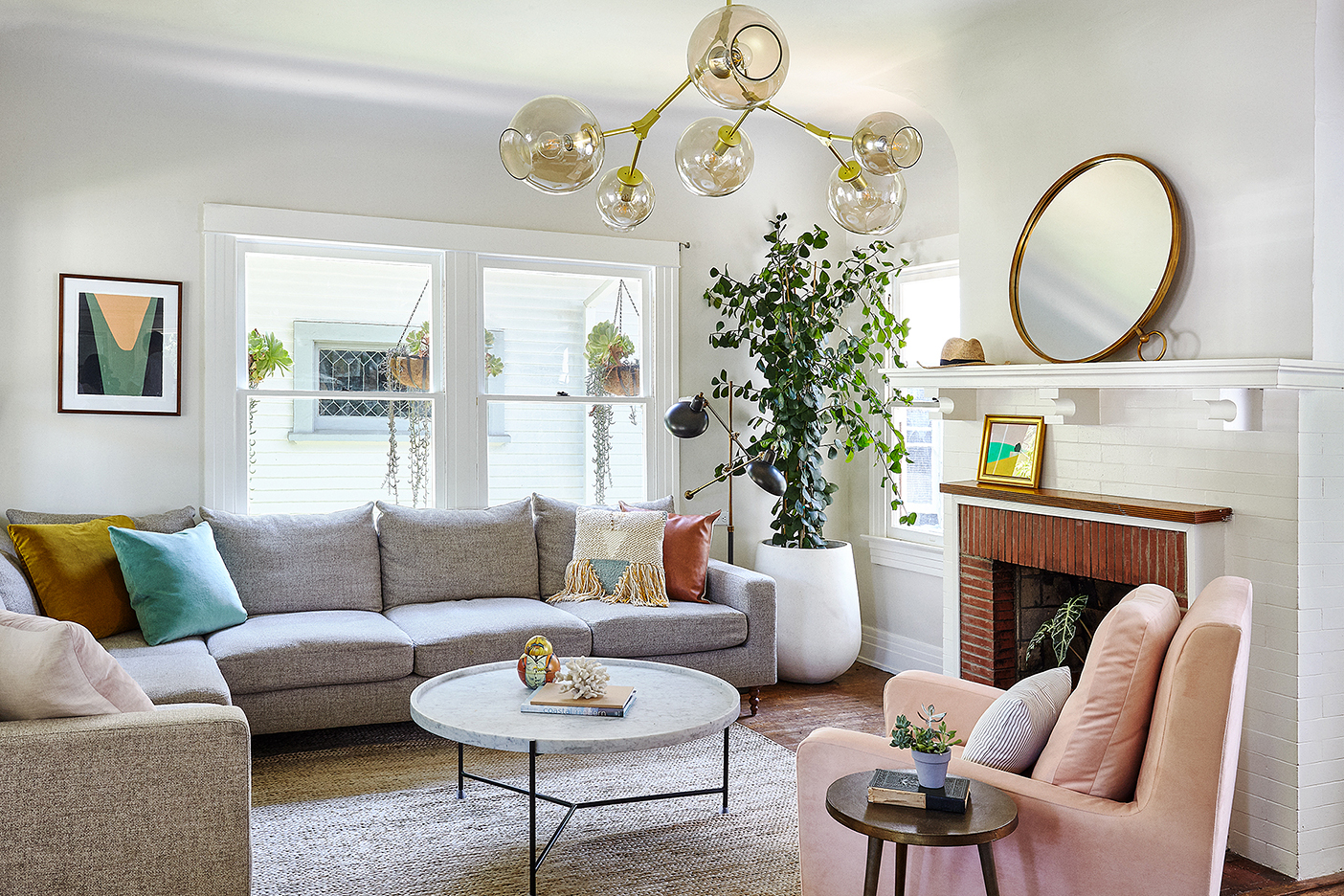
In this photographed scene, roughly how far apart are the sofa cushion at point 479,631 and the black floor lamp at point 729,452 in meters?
0.98

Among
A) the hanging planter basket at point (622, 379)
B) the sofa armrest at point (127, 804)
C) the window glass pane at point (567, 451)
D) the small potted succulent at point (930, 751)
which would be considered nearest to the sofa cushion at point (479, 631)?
the window glass pane at point (567, 451)

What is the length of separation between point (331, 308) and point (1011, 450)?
2967 mm

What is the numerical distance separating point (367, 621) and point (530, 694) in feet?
3.83

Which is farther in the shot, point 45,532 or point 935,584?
point 935,584

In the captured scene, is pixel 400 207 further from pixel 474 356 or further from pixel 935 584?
pixel 935 584

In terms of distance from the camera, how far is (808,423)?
15.6 ft

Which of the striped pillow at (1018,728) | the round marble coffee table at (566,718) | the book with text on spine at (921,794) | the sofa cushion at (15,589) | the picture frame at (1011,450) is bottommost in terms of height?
the round marble coffee table at (566,718)

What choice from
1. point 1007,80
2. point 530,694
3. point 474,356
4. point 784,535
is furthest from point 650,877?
point 1007,80

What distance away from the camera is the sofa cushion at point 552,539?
4.60 meters

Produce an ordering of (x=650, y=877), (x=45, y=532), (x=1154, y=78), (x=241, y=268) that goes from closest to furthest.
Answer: (x=650, y=877) → (x=1154, y=78) → (x=45, y=532) → (x=241, y=268)

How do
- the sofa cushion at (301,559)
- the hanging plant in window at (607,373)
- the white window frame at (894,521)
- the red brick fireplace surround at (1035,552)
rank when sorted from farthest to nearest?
the hanging plant in window at (607,373), the white window frame at (894,521), the sofa cushion at (301,559), the red brick fireplace surround at (1035,552)

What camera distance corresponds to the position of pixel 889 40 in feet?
13.2

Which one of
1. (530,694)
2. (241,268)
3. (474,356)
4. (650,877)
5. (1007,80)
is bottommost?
(650,877)

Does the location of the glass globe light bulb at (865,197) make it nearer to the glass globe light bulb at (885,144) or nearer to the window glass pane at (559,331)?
the glass globe light bulb at (885,144)
